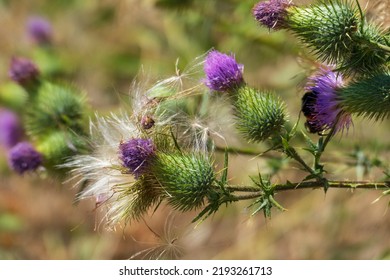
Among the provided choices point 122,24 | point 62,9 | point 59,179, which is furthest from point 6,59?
point 59,179

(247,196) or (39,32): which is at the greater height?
(39,32)

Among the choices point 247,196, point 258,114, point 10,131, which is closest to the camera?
point 247,196

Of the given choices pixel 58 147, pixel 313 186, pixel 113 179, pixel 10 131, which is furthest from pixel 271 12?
pixel 10 131

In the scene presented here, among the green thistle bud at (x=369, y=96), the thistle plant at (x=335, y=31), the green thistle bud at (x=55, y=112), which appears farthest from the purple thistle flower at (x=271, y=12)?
the green thistle bud at (x=55, y=112)

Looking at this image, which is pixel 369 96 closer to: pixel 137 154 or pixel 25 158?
pixel 137 154

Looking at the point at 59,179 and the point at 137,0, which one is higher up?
the point at 137,0

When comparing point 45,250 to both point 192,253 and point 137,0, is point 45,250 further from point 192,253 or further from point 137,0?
point 137,0

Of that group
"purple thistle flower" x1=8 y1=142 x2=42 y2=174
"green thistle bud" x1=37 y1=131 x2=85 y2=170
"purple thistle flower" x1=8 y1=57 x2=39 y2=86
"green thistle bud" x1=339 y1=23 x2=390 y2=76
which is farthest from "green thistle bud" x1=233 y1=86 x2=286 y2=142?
"purple thistle flower" x1=8 y1=57 x2=39 y2=86
